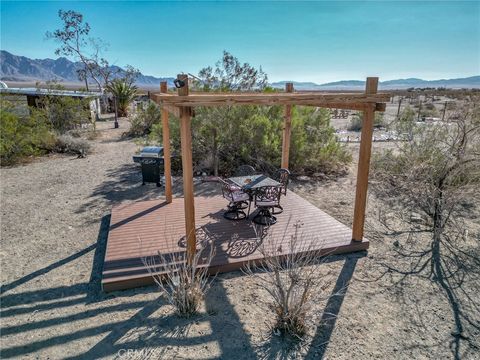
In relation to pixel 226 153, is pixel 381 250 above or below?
below

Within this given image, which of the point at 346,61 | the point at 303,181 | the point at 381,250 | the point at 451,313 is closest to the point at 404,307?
the point at 451,313

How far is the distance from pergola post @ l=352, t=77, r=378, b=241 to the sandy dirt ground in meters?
0.42

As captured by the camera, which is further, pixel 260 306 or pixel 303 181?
pixel 303 181

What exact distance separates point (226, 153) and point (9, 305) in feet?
19.9

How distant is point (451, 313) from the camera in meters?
3.19

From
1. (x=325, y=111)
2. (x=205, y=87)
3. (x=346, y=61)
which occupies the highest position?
(x=346, y=61)

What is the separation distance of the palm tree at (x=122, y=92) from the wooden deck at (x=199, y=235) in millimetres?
15987

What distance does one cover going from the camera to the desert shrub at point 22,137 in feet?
30.7

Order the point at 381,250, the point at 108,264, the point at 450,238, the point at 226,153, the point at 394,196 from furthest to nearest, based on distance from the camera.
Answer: the point at 226,153
the point at 394,196
the point at 450,238
the point at 381,250
the point at 108,264

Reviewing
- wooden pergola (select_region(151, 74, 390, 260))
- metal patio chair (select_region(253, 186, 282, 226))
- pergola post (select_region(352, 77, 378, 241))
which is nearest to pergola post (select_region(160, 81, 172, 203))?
wooden pergola (select_region(151, 74, 390, 260))

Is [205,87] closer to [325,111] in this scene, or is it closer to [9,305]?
[325,111]

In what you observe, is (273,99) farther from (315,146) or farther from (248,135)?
(315,146)

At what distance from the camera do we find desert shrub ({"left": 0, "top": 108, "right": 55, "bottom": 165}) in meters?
9.36

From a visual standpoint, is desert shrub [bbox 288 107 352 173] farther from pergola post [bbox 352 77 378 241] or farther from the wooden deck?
pergola post [bbox 352 77 378 241]
